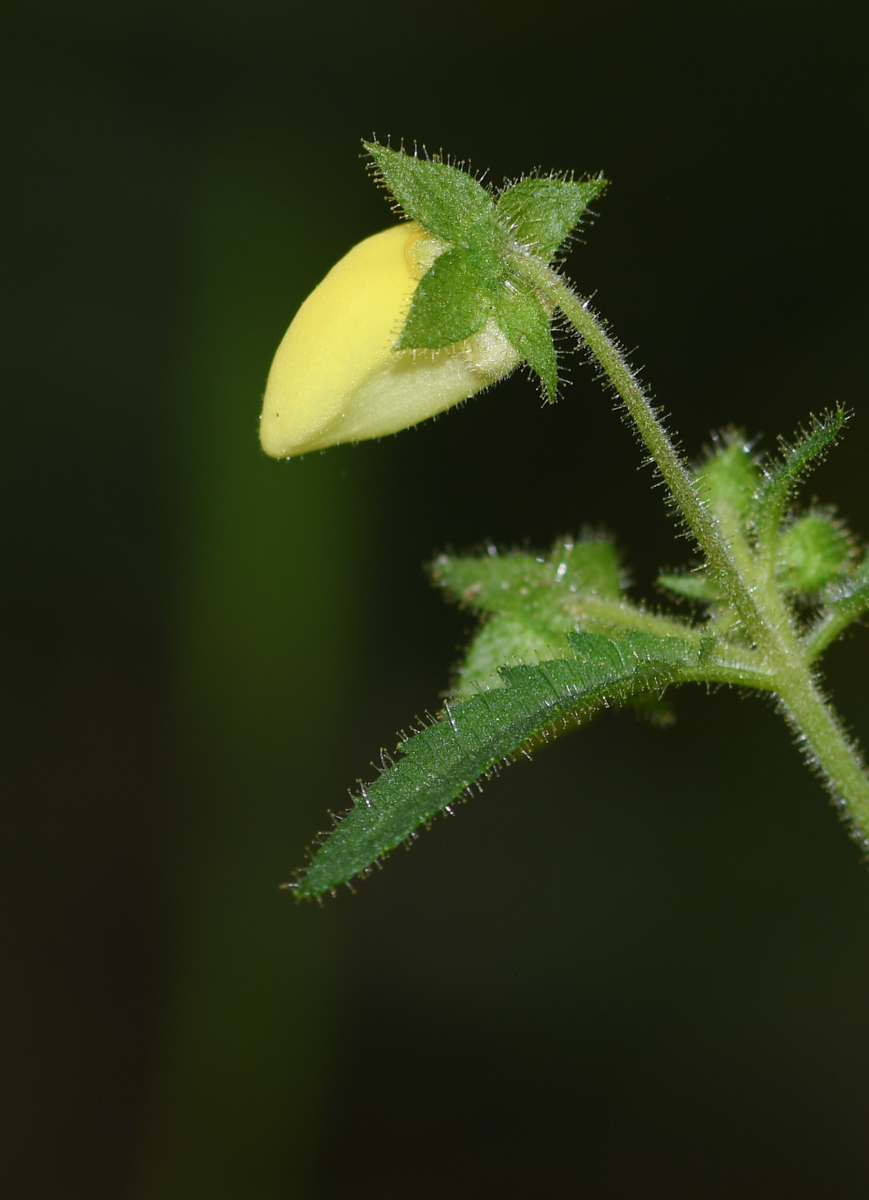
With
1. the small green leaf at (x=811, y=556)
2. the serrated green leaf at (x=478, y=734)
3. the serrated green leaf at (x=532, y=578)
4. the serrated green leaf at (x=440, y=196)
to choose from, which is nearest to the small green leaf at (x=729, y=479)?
the small green leaf at (x=811, y=556)

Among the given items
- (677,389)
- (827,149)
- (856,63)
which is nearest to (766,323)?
(677,389)

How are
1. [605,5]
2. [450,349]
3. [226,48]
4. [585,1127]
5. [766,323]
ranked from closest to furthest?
[450,349] < [585,1127] < [766,323] < [605,5] < [226,48]

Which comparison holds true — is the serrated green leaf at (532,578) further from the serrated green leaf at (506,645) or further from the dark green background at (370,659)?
the dark green background at (370,659)

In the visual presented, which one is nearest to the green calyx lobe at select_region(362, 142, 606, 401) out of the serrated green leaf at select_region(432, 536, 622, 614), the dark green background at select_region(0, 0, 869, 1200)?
the serrated green leaf at select_region(432, 536, 622, 614)

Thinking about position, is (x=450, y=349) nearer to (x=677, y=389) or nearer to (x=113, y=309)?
(x=677, y=389)

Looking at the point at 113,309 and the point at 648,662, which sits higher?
the point at 113,309

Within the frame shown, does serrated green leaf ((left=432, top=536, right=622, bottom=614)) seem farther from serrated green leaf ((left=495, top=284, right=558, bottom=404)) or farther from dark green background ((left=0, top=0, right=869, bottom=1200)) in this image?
dark green background ((left=0, top=0, right=869, bottom=1200))
